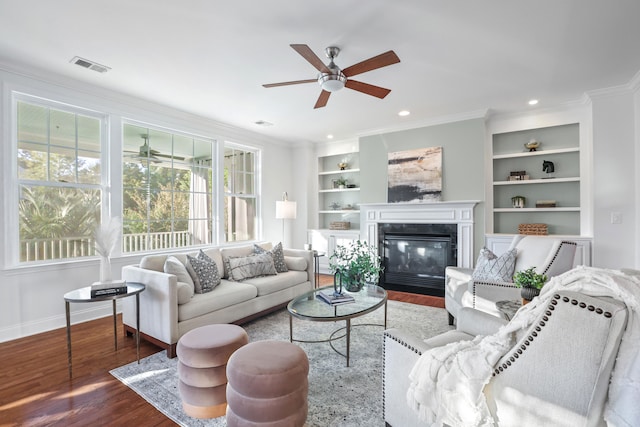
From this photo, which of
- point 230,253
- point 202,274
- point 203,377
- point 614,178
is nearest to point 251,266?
point 230,253

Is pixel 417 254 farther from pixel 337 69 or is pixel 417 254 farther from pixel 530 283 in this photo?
pixel 337 69

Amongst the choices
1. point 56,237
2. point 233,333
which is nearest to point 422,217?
point 233,333

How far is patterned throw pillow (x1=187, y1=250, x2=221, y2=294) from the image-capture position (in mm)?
3074

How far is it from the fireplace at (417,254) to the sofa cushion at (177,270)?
10.8 feet

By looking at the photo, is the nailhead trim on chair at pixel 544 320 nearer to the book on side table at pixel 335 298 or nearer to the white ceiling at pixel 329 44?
the book on side table at pixel 335 298

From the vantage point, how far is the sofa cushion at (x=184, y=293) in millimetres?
2703

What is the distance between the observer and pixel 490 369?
3.78ft

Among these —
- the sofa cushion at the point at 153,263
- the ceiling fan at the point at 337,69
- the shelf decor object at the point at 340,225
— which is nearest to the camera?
the ceiling fan at the point at 337,69

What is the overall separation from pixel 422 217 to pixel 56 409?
15.1ft

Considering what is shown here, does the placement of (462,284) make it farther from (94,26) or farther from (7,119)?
(7,119)

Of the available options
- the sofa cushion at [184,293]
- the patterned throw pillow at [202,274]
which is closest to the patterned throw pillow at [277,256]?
the patterned throw pillow at [202,274]

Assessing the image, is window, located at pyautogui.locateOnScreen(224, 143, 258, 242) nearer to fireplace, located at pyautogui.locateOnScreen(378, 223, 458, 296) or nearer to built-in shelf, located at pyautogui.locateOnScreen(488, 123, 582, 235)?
fireplace, located at pyautogui.locateOnScreen(378, 223, 458, 296)

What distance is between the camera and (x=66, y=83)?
337 cm

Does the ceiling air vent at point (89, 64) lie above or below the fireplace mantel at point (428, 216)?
above
